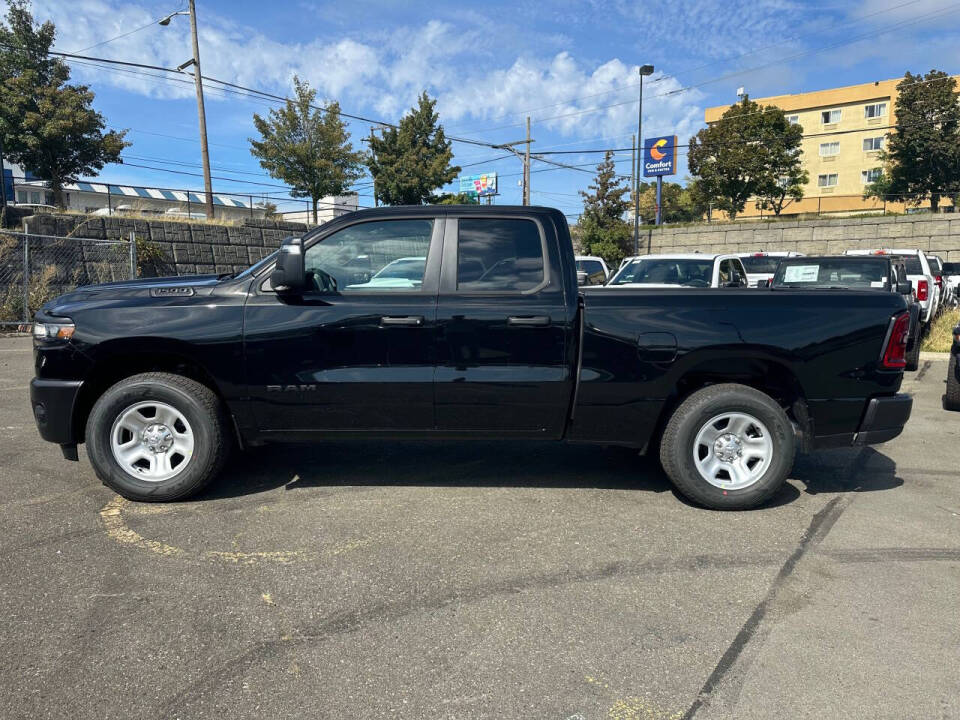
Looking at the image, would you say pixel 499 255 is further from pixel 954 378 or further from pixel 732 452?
pixel 954 378

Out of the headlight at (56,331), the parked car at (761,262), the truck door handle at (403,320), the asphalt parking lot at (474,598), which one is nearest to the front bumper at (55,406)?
the headlight at (56,331)

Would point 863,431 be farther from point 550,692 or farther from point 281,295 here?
point 281,295

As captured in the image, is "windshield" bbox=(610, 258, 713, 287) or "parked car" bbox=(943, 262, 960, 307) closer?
"windshield" bbox=(610, 258, 713, 287)

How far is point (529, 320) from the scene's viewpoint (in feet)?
13.9

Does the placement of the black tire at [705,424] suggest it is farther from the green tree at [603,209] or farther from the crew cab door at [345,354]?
the green tree at [603,209]

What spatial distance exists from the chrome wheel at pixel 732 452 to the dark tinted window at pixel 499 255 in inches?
59.1

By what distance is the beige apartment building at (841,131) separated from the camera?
53688 mm

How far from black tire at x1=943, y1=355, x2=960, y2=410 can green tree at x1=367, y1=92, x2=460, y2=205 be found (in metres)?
32.6

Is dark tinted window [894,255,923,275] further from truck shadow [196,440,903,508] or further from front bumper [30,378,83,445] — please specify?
front bumper [30,378,83,445]

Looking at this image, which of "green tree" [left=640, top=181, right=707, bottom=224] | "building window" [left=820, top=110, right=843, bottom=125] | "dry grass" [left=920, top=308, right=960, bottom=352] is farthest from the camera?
"green tree" [left=640, top=181, right=707, bottom=224]

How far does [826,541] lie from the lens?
3.89 metres

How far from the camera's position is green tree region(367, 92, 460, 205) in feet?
123

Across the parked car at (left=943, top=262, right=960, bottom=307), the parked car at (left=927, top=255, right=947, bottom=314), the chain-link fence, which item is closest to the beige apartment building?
the parked car at (left=943, top=262, right=960, bottom=307)

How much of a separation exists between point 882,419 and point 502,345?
8.07 feet
